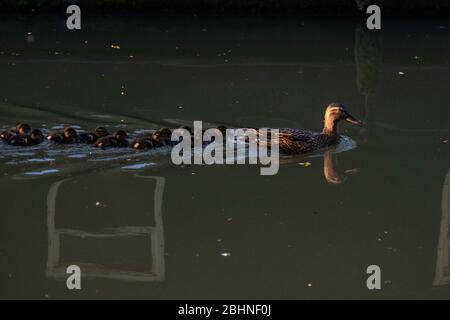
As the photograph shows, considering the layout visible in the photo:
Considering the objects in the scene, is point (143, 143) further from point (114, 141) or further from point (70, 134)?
point (70, 134)

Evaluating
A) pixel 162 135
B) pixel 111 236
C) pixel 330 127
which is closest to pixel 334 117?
pixel 330 127

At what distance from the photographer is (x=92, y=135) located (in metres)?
8.62

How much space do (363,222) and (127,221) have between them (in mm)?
1680

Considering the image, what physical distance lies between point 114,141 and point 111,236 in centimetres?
177

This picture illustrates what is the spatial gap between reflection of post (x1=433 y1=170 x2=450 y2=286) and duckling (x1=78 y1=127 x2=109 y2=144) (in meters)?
2.89

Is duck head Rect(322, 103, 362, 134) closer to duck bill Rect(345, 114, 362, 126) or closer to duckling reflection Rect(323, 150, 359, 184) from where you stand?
duck bill Rect(345, 114, 362, 126)

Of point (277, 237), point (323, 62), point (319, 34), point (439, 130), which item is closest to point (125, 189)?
point (277, 237)

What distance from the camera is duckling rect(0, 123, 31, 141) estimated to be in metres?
8.50

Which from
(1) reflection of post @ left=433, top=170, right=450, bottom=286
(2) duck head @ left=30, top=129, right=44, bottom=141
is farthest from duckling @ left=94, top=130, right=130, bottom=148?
(1) reflection of post @ left=433, top=170, right=450, bottom=286

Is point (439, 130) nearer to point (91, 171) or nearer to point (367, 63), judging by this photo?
point (367, 63)

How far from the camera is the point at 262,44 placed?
12.1 metres

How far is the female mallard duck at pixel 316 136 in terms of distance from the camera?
28.3 feet

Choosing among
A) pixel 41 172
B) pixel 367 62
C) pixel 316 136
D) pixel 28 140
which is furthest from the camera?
pixel 367 62

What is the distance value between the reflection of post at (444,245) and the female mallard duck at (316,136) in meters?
1.19
